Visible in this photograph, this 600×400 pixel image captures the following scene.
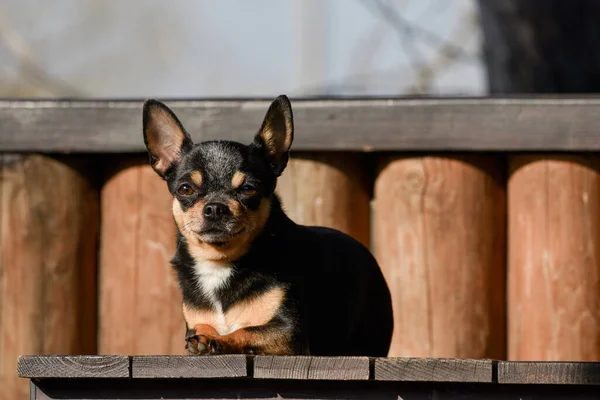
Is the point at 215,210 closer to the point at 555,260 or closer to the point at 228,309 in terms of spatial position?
the point at 228,309

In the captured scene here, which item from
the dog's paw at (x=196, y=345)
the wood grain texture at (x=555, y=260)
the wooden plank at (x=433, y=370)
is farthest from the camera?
the wood grain texture at (x=555, y=260)

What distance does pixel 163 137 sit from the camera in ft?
17.0

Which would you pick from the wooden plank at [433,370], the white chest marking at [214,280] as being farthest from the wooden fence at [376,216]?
the wooden plank at [433,370]

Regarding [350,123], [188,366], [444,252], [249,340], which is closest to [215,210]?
[249,340]

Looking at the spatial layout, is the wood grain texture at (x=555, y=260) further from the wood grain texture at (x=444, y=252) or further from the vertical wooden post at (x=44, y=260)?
the vertical wooden post at (x=44, y=260)

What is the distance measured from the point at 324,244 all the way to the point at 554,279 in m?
1.47

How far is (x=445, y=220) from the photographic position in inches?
240

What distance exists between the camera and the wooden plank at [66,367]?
4.00 metres

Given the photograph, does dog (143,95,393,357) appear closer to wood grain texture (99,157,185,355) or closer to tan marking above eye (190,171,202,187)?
tan marking above eye (190,171,202,187)

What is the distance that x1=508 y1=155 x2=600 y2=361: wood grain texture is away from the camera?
19.6 ft

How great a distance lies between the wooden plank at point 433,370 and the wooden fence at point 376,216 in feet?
6.79

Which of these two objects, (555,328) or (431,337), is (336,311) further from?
(555,328)

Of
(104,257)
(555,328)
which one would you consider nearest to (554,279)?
(555,328)

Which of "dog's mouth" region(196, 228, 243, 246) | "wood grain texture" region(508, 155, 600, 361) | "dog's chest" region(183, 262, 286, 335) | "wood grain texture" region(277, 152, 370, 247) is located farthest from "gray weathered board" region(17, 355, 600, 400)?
"wood grain texture" region(277, 152, 370, 247)
